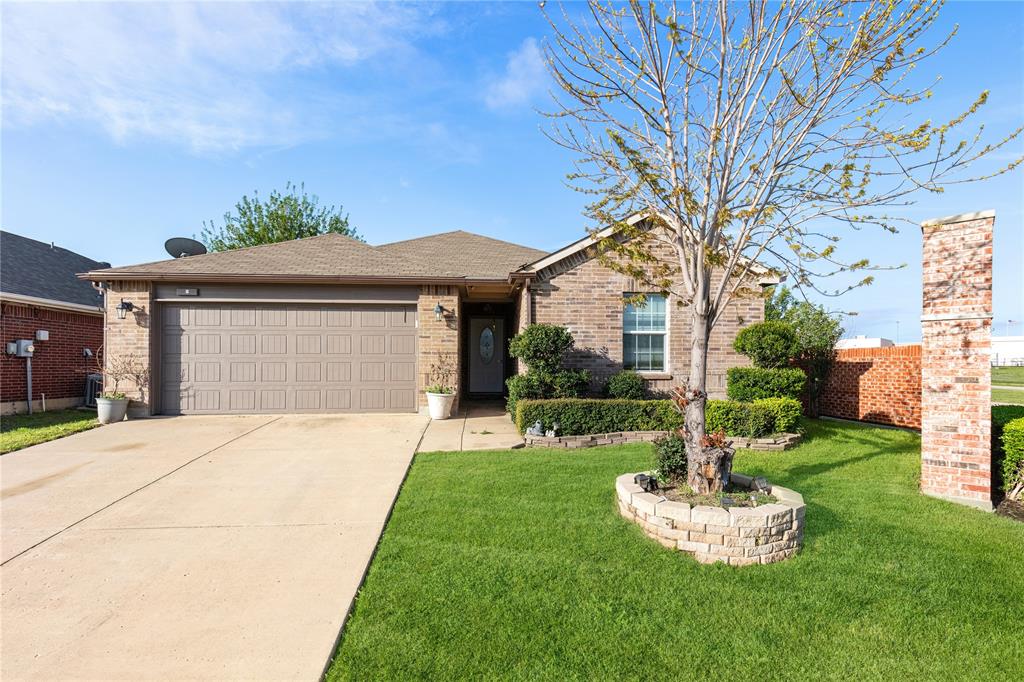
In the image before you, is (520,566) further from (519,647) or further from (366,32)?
(366,32)

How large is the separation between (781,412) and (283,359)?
9814mm

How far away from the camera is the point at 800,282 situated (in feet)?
15.3

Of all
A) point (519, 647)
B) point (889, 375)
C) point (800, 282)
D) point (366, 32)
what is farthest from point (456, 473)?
point (889, 375)

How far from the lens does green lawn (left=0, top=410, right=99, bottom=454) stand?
7438 millimetres

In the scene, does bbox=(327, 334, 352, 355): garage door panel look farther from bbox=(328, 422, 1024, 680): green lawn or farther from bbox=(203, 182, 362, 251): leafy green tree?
bbox=(203, 182, 362, 251): leafy green tree

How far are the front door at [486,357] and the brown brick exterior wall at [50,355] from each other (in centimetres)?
1001

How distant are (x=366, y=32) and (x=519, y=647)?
876 cm

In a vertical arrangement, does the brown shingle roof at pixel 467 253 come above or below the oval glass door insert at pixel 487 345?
above

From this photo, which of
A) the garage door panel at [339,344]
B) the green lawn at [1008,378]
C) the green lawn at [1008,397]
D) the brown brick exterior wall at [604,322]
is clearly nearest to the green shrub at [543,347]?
the brown brick exterior wall at [604,322]

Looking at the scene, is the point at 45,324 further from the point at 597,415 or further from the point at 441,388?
the point at 597,415

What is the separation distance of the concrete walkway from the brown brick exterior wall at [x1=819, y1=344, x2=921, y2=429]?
286 inches

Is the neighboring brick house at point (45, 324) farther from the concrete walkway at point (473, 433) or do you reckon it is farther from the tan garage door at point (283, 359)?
the concrete walkway at point (473, 433)

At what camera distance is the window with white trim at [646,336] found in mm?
10039

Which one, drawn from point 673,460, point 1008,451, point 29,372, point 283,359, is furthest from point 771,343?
point 29,372
